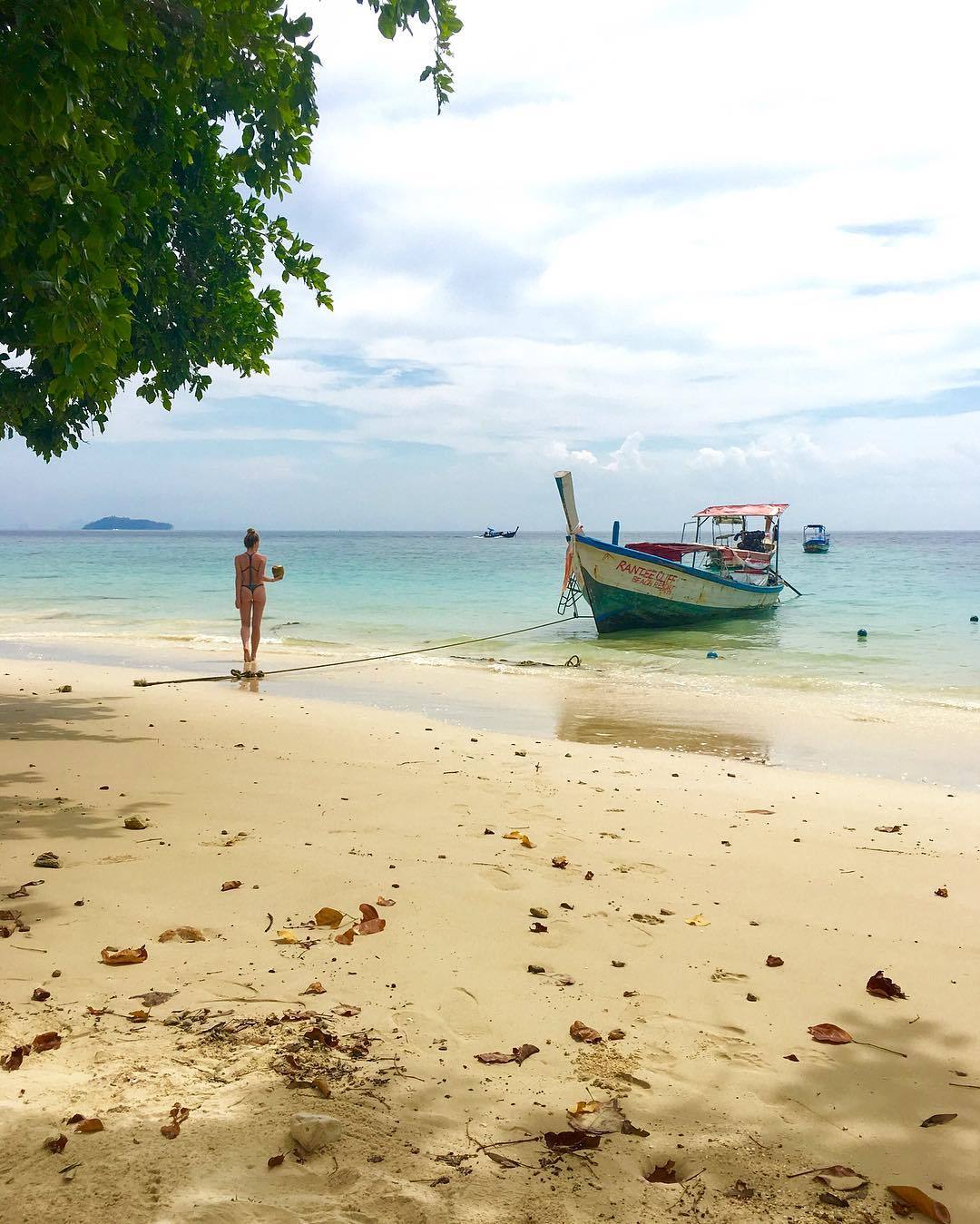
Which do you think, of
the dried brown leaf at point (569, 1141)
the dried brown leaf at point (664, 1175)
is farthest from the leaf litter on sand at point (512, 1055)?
the dried brown leaf at point (664, 1175)

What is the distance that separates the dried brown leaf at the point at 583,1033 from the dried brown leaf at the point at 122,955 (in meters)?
1.74

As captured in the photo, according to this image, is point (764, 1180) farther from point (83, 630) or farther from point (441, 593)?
point (441, 593)

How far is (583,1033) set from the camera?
317 centimetres

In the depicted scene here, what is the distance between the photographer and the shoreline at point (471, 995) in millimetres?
2359

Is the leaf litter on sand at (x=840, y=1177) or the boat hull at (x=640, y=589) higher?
the boat hull at (x=640, y=589)

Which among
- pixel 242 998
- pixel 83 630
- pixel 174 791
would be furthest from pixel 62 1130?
pixel 83 630

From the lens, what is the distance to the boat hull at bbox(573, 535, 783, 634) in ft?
73.1

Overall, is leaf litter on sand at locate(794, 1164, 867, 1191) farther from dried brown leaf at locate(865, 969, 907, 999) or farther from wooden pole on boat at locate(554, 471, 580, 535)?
wooden pole on boat at locate(554, 471, 580, 535)

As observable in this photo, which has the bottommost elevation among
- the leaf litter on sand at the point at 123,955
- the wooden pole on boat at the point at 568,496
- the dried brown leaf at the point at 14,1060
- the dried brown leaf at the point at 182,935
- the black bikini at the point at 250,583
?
the dried brown leaf at the point at 182,935

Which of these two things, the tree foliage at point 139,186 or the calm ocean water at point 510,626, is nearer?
the tree foliage at point 139,186

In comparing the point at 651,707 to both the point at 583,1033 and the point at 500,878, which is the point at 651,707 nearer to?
the point at 500,878

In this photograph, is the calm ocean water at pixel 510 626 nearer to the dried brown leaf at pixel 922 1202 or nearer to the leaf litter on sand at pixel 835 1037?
the leaf litter on sand at pixel 835 1037

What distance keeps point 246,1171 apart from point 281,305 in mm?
8951

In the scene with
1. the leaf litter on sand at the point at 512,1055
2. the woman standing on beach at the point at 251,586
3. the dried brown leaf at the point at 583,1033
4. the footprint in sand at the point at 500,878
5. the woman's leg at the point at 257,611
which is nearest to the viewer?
the leaf litter on sand at the point at 512,1055
